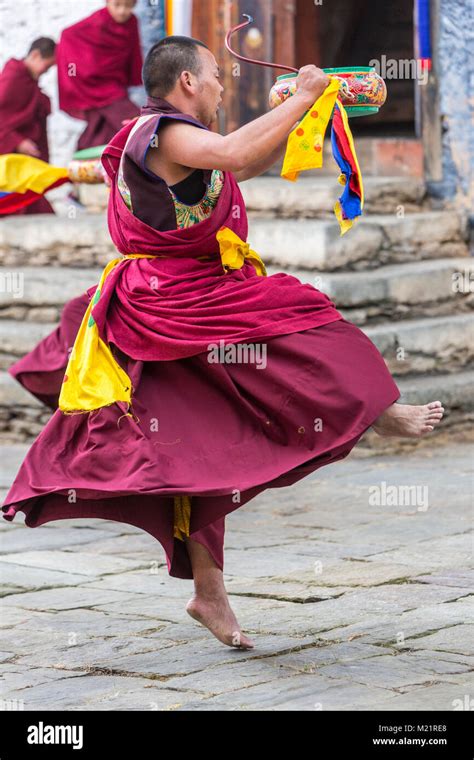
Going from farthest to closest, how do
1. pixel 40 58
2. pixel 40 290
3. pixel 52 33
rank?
1. pixel 52 33
2. pixel 40 58
3. pixel 40 290

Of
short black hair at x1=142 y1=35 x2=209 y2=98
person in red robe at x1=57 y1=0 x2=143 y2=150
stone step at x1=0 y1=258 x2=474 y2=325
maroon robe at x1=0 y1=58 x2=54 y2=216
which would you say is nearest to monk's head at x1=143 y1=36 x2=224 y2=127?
short black hair at x1=142 y1=35 x2=209 y2=98

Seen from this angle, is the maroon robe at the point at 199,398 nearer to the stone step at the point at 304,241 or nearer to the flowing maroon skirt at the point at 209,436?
the flowing maroon skirt at the point at 209,436

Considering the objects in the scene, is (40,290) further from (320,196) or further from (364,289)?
(364,289)

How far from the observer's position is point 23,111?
9.02 metres

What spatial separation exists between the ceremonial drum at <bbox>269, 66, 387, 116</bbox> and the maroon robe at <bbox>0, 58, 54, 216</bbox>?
5.39 metres

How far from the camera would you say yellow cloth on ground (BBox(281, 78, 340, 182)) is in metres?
3.43

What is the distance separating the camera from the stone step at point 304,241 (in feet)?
23.1

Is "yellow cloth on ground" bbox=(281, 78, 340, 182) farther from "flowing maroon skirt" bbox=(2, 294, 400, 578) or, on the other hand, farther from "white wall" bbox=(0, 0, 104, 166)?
"white wall" bbox=(0, 0, 104, 166)

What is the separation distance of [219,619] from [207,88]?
4.64 feet

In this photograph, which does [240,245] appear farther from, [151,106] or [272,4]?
[272,4]

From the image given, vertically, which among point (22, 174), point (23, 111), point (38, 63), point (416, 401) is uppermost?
point (38, 63)

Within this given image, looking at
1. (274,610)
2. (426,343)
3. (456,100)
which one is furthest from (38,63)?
(274,610)
